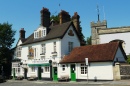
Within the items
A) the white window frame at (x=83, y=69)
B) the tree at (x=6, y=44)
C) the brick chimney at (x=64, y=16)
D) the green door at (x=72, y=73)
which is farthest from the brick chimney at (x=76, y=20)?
the tree at (x=6, y=44)

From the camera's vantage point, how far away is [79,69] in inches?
1182

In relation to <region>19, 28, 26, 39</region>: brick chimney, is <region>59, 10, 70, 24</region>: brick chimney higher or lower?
higher

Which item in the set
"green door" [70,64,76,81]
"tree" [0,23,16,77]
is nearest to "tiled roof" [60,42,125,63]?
"green door" [70,64,76,81]

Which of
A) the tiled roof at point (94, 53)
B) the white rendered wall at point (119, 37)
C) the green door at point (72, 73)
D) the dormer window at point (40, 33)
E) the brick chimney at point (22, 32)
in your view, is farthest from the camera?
the brick chimney at point (22, 32)

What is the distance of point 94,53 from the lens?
96.8 feet

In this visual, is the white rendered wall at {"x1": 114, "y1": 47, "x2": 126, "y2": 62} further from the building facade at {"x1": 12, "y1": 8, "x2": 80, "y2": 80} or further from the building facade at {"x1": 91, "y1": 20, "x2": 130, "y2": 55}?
the building facade at {"x1": 91, "y1": 20, "x2": 130, "y2": 55}

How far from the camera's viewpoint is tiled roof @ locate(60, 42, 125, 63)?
2744 cm

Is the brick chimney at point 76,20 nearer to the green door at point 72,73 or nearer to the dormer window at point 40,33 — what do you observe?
the dormer window at point 40,33

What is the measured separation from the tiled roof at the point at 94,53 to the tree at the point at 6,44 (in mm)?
15694

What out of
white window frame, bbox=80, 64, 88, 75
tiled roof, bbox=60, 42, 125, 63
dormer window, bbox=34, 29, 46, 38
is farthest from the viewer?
dormer window, bbox=34, 29, 46, 38

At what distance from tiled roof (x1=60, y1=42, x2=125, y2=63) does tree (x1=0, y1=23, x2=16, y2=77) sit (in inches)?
618

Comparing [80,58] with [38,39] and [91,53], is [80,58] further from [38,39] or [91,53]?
[38,39]

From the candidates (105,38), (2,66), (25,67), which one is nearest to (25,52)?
(25,67)

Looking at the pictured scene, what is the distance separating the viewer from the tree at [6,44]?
43250 millimetres
